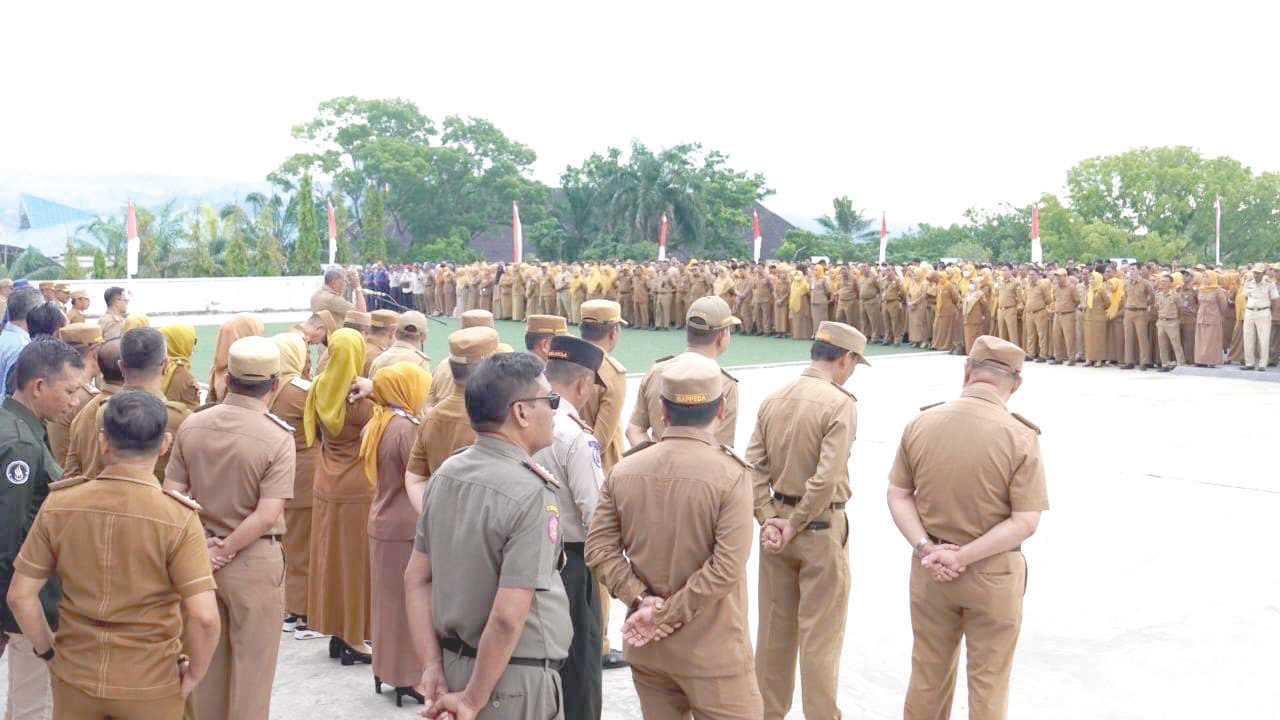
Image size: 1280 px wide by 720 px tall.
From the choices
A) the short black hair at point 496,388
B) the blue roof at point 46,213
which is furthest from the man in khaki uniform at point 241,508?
the blue roof at point 46,213

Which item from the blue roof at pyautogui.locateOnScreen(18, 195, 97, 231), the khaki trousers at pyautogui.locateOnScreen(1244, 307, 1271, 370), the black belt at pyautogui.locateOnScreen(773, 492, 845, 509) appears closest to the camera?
the black belt at pyautogui.locateOnScreen(773, 492, 845, 509)

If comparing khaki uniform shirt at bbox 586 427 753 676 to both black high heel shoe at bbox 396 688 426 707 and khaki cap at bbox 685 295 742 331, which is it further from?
black high heel shoe at bbox 396 688 426 707

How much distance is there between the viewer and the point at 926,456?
4.55 meters

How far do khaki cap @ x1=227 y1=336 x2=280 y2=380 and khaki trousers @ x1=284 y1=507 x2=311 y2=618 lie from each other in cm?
197

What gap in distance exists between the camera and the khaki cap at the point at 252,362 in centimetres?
455

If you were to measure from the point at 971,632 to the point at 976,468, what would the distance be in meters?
0.63

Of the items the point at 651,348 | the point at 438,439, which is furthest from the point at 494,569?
the point at 651,348

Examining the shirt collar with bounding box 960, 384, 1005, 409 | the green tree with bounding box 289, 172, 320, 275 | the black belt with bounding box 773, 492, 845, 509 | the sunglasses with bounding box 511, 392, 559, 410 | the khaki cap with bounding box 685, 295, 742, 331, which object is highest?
the green tree with bounding box 289, 172, 320, 275

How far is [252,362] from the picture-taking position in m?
4.55

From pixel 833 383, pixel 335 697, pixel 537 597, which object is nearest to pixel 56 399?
pixel 335 697

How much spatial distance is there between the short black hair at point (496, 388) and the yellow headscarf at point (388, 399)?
7.06 ft

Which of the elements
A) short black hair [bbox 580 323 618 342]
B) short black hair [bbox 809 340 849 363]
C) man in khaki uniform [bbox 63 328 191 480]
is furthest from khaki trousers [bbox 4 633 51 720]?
short black hair [bbox 809 340 849 363]

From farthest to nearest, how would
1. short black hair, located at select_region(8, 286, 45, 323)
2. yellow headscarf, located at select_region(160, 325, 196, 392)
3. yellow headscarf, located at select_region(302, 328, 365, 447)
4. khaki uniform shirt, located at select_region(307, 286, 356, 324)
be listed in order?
khaki uniform shirt, located at select_region(307, 286, 356, 324) < short black hair, located at select_region(8, 286, 45, 323) < yellow headscarf, located at select_region(160, 325, 196, 392) < yellow headscarf, located at select_region(302, 328, 365, 447)

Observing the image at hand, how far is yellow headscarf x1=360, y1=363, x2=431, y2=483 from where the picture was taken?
17.5 ft
